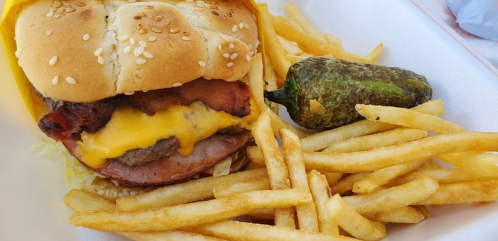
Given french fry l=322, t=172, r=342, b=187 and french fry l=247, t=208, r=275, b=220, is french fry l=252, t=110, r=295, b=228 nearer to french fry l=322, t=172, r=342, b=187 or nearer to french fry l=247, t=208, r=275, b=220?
french fry l=247, t=208, r=275, b=220

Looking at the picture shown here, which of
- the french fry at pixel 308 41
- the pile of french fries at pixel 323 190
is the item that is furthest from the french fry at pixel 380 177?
the french fry at pixel 308 41

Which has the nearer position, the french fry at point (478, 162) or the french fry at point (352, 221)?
the french fry at point (352, 221)

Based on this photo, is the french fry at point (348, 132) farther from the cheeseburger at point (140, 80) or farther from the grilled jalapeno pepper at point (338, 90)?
the cheeseburger at point (140, 80)

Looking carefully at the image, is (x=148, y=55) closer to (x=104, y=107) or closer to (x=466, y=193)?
(x=104, y=107)

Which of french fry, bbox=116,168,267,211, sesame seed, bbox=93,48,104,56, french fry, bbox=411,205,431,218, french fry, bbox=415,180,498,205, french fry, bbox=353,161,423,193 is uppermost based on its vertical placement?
sesame seed, bbox=93,48,104,56

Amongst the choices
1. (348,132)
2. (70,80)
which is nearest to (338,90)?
(348,132)

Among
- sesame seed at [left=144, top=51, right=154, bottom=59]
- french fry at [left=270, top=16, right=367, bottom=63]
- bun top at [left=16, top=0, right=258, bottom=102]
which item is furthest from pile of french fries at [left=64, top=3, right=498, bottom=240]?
french fry at [left=270, top=16, right=367, bottom=63]

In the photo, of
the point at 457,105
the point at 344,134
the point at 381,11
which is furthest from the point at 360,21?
the point at 344,134
